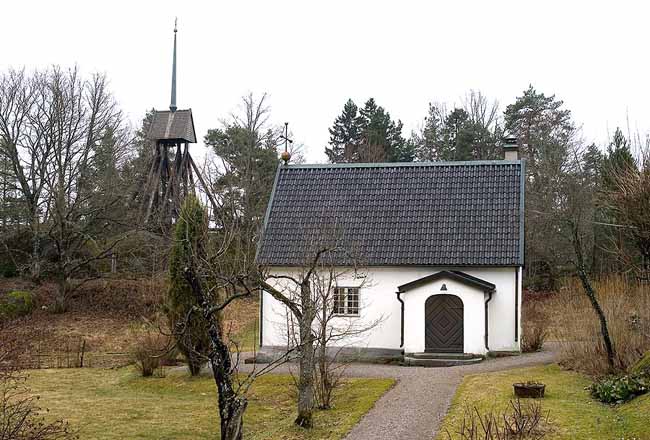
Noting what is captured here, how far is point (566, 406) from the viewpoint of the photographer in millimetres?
13086

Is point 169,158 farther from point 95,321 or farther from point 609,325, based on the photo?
point 609,325

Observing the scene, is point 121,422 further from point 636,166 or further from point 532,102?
point 532,102

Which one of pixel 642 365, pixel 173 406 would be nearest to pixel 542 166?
pixel 642 365

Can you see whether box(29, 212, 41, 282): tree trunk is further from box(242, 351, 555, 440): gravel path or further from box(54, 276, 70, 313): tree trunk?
box(242, 351, 555, 440): gravel path

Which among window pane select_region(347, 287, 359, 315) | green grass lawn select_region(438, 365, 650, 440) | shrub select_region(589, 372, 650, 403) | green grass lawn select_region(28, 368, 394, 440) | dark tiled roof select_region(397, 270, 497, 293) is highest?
dark tiled roof select_region(397, 270, 497, 293)

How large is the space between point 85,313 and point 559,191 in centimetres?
2586

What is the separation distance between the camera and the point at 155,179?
127ft

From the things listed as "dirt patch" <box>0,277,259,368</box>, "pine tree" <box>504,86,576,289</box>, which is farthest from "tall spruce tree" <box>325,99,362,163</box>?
"dirt patch" <box>0,277,259,368</box>

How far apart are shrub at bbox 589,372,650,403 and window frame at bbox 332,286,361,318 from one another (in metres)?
9.23

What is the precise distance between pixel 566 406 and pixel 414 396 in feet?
11.2

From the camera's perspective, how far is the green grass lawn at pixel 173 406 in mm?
13602

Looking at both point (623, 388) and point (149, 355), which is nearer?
point (623, 388)

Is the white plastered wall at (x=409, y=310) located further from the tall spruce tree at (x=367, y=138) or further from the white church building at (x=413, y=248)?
the tall spruce tree at (x=367, y=138)

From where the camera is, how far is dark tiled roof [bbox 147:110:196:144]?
3981 centimetres
